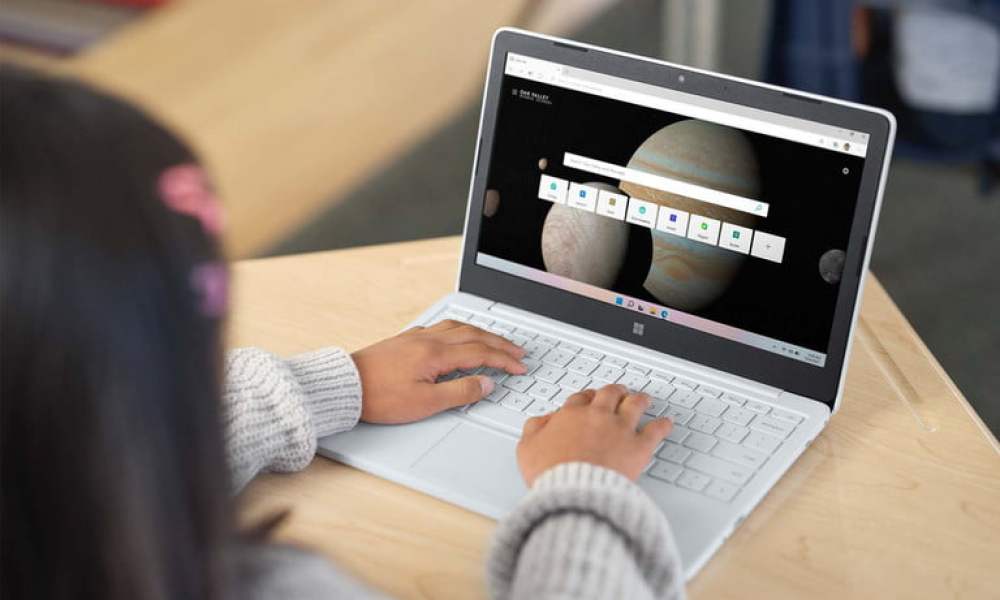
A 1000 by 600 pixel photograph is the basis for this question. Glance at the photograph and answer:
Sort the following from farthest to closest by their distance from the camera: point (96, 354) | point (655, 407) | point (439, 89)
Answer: point (439, 89) → point (655, 407) → point (96, 354)

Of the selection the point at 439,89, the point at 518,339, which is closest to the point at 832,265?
the point at 518,339

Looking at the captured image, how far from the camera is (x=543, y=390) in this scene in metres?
1.00

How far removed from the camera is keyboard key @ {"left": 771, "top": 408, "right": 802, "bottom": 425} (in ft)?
3.20

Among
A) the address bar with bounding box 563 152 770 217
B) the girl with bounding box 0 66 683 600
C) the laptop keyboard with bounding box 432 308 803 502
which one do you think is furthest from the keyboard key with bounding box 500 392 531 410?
the girl with bounding box 0 66 683 600

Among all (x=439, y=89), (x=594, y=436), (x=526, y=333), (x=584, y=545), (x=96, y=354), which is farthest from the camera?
(x=439, y=89)

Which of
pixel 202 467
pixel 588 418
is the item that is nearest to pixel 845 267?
pixel 588 418

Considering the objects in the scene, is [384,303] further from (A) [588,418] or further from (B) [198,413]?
(B) [198,413]

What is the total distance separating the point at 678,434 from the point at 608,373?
0.11 meters

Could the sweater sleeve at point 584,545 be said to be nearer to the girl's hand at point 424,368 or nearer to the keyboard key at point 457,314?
the girl's hand at point 424,368

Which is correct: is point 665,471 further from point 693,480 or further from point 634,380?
point 634,380

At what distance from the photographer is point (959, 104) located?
80.4 inches

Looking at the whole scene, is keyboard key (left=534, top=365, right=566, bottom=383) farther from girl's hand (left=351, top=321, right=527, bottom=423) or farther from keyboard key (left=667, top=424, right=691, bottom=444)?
keyboard key (left=667, top=424, right=691, bottom=444)

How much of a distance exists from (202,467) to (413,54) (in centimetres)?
251

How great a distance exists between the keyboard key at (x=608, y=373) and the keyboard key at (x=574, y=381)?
0.04 feet
